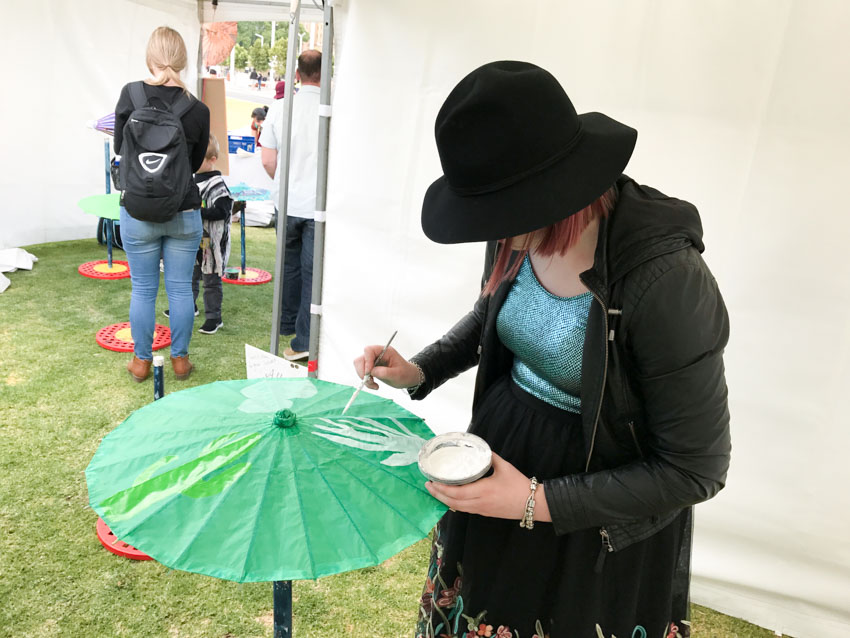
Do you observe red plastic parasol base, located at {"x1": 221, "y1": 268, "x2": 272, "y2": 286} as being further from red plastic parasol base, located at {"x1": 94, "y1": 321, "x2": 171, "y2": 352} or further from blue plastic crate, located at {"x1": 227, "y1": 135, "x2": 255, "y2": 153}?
blue plastic crate, located at {"x1": 227, "y1": 135, "x2": 255, "y2": 153}

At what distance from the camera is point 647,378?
89 centimetres

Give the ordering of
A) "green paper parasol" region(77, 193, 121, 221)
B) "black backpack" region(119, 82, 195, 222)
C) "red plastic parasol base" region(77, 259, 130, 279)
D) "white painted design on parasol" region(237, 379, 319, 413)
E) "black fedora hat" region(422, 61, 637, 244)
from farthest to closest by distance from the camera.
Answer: "red plastic parasol base" region(77, 259, 130, 279), "green paper parasol" region(77, 193, 121, 221), "black backpack" region(119, 82, 195, 222), "white painted design on parasol" region(237, 379, 319, 413), "black fedora hat" region(422, 61, 637, 244)

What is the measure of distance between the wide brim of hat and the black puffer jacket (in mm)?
112

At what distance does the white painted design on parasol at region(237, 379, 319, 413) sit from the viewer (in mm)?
1291

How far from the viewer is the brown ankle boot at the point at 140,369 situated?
3.23 metres

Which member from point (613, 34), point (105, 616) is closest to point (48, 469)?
point (105, 616)

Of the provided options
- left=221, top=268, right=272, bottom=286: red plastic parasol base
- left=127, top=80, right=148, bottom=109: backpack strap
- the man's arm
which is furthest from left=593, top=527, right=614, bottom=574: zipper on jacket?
left=221, top=268, right=272, bottom=286: red plastic parasol base

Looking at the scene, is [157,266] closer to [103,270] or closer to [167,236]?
[167,236]

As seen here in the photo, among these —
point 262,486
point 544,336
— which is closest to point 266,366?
point 262,486

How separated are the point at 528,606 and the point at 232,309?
12.5ft

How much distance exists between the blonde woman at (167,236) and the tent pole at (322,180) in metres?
0.70

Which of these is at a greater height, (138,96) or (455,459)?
(138,96)

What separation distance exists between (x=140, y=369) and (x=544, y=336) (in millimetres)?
2761

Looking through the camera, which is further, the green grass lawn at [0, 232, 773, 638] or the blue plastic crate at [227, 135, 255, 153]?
the blue plastic crate at [227, 135, 255, 153]
